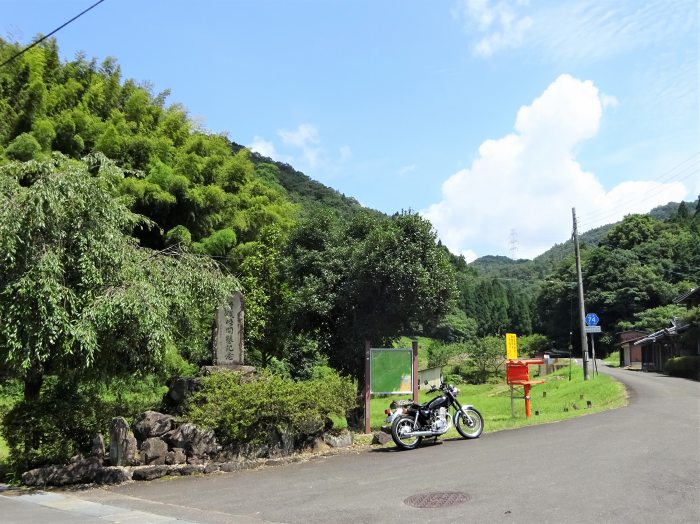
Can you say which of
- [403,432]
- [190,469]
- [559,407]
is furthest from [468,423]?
[559,407]

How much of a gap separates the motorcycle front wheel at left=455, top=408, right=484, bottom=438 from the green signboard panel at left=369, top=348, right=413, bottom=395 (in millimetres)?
1738

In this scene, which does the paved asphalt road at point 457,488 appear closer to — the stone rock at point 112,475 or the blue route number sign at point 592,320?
the stone rock at point 112,475

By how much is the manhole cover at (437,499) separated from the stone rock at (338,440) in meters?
4.21

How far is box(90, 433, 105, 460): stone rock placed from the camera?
33.2ft

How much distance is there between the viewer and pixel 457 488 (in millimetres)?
7527

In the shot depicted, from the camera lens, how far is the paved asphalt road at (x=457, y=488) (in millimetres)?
6367

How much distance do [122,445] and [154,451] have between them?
55cm

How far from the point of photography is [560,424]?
12.7 m

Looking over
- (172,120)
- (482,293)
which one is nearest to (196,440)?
(172,120)

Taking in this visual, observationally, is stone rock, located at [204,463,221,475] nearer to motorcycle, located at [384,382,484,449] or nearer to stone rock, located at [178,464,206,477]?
stone rock, located at [178,464,206,477]

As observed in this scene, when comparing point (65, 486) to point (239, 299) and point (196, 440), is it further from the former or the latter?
point (239, 299)

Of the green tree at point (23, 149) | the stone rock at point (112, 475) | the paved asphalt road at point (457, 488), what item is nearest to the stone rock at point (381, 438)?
the paved asphalt road at point (457, 488)

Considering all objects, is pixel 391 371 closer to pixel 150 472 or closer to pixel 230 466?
pixel 230 466

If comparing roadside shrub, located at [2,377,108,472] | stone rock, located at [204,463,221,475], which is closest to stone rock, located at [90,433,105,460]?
roadside shrub, located at [2,377,108,472]
